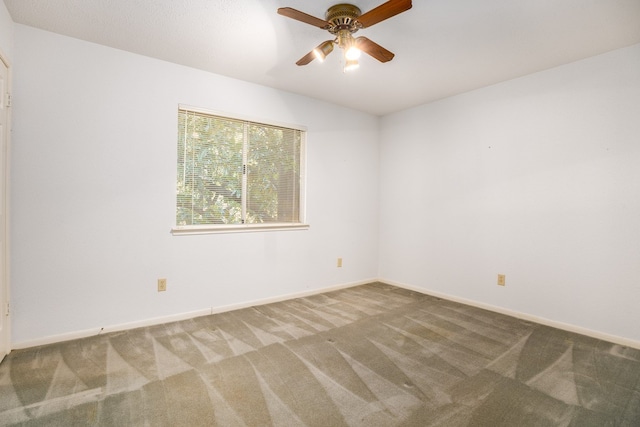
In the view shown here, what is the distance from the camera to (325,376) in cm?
194

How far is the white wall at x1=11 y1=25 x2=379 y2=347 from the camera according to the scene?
2268 mm

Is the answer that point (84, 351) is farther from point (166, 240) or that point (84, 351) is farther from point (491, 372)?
point (491, 372)

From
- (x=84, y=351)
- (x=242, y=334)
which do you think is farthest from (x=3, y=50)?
(x=242, y=334)

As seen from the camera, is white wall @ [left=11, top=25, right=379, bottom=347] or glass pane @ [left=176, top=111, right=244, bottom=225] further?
glass pane @ [left=176, top=111, right=244, bottom=225]

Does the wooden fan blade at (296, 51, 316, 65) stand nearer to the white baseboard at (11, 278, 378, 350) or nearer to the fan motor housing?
the fan motor housing

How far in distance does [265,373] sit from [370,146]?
10.9 feet

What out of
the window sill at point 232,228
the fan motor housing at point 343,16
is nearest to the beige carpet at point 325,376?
the window sill at point 232,228

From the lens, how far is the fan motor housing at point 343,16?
6.31 ft

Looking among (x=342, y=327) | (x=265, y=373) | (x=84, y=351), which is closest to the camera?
(x=265, y=373)

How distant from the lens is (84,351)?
2215 mm

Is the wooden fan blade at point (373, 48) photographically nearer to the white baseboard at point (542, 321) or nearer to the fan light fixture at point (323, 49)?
the fan light fixture at point (323, 49)

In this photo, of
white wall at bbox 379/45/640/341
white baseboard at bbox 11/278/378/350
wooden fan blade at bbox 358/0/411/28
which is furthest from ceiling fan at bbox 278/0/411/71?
white baseboard at bbox 11/278/378/350

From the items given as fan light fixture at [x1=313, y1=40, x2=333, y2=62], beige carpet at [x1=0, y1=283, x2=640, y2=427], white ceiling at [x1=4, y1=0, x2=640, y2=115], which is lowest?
beige carpet at [x1=0, y1=283, x2=640, y2=427]

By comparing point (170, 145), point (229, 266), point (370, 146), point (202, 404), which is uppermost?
point (370, 146)
